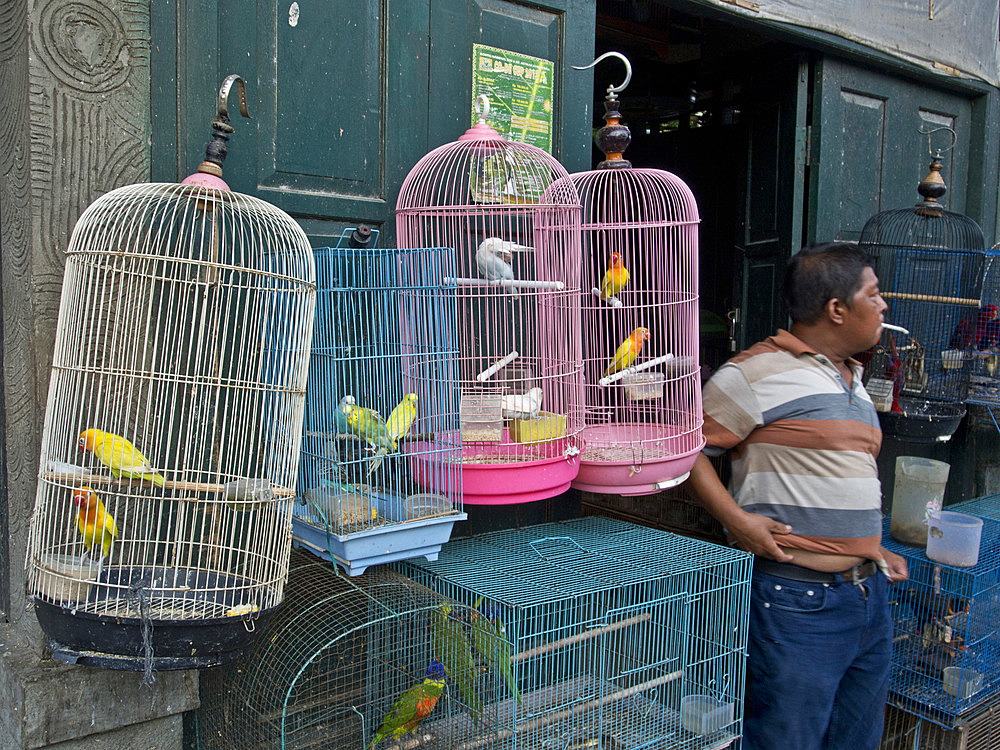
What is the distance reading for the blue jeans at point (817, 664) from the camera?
225cm

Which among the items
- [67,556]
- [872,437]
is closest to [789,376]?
[872,437]

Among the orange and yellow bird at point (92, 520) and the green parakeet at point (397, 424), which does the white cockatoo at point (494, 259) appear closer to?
the green parakeet at point (397, 424)

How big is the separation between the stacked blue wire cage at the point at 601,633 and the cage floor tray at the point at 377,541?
150 millimetres

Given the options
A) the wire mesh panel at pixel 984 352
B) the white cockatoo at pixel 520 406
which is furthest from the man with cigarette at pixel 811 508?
the wire mesh panel at pixel 984 352

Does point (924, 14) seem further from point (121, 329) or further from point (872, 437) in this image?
point (121, 329)

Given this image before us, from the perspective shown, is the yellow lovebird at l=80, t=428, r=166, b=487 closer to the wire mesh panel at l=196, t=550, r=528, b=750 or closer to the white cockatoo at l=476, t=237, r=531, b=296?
the wire mesh panel at l=196, t=550, r=528, b=750

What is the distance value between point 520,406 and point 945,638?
2192 mm

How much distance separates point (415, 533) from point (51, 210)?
47.9 inches

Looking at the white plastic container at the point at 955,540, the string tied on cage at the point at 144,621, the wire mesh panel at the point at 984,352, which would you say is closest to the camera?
the string tied on cage at the point at 144,621

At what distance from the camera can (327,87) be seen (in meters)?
2.42

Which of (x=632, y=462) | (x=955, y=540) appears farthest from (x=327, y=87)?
(x=955, y=540)

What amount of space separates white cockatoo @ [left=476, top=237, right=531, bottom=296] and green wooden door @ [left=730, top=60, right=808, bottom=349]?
2.24 metres

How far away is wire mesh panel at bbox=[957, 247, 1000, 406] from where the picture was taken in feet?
12.8

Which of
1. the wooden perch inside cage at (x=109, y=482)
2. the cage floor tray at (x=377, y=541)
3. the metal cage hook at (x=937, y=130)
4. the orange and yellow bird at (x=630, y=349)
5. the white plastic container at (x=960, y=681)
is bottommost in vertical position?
the white plastic container at (x=960, y=681)
